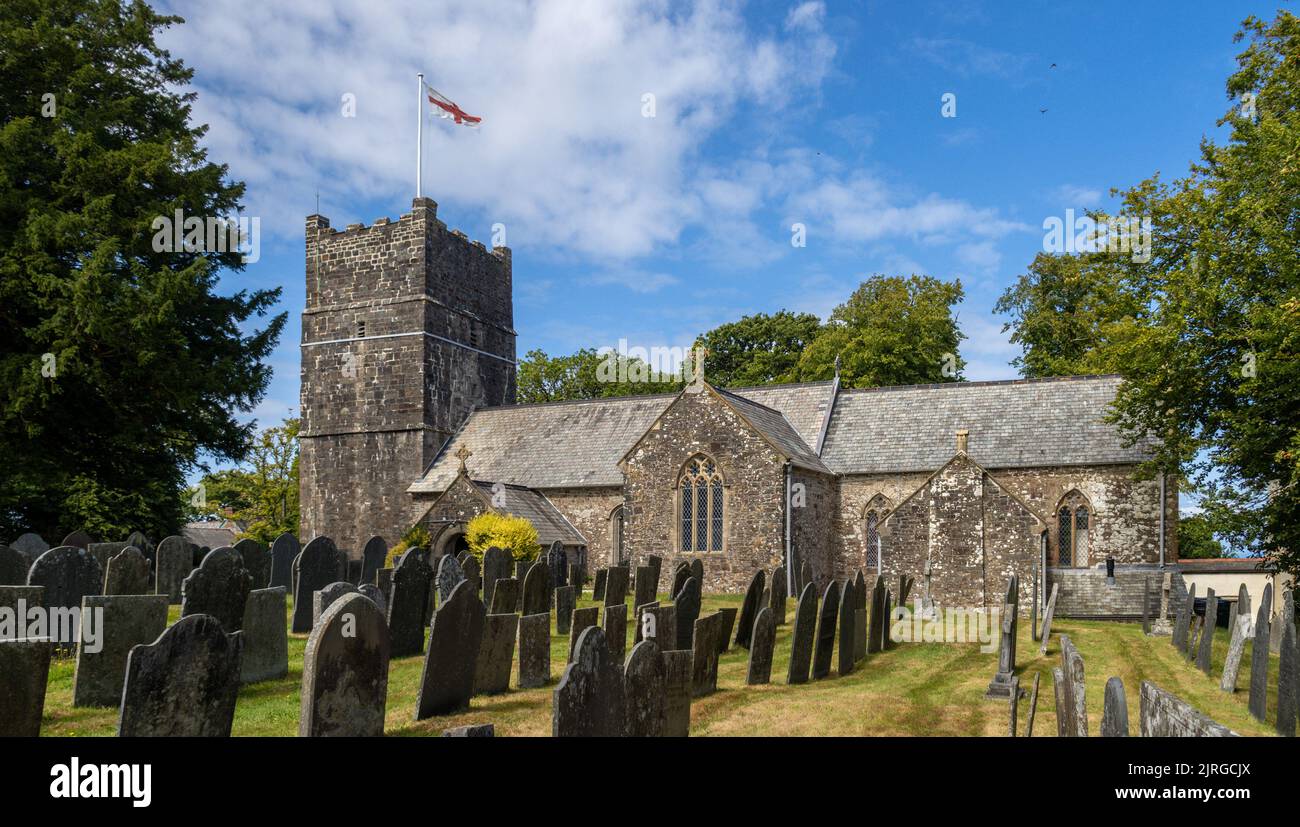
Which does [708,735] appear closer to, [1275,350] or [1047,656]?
[1047,656]

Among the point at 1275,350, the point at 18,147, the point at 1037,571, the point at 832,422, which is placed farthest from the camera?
the point at 832,422

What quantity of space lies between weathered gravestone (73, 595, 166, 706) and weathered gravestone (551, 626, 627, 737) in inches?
201

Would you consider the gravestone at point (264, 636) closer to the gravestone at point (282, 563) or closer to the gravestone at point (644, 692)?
the gravestone at point (644, 692)

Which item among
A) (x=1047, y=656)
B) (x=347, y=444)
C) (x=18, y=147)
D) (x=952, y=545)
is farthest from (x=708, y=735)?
(x=347, y=444)

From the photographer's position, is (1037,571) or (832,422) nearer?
(1037,571)

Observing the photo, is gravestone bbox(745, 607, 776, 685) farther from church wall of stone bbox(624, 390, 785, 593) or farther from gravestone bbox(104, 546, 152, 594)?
church wall of stone bbox(624, 390, 785, 593)

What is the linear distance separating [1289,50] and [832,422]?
14.9 metres

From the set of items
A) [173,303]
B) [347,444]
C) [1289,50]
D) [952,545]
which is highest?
[1289,50]

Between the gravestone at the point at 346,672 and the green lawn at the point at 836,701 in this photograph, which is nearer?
the gravestone at the point at 346,672

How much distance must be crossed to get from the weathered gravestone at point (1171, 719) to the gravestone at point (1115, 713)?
0.19m

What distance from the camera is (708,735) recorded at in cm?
887

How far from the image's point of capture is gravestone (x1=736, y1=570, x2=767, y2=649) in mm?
14665

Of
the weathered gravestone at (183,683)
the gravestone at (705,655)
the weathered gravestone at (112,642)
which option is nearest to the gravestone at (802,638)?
the gravestone at (705,655)

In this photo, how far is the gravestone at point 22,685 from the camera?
22.9 ft
